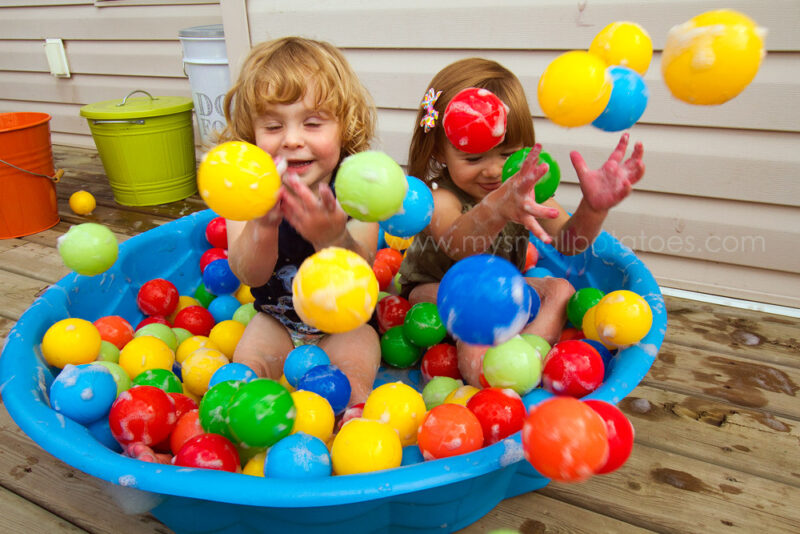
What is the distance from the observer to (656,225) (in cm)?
222

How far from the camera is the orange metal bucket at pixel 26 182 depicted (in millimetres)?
2564

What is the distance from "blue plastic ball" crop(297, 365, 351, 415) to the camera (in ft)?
4.19

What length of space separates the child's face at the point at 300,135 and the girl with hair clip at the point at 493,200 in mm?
281

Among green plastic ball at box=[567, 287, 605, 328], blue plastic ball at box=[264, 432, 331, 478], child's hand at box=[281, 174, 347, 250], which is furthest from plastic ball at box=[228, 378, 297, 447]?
green plastic ball at box=[567, 287, 605, 328]

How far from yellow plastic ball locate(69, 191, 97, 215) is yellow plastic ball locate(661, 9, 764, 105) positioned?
2833mm

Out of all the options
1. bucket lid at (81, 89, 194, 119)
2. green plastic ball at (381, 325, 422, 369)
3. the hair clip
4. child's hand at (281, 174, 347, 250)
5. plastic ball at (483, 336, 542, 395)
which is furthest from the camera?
bucket lid at (81, 89, 194, 119)

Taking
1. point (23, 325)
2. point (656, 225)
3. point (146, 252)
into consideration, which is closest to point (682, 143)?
point (656, 225)

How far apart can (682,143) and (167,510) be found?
1950 millimetres

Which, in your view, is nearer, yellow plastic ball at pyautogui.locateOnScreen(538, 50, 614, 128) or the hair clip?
yellow plastic ball at pyautogui.locateOnScreen(538, 50, 614, 128)

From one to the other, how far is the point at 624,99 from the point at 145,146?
256 cm

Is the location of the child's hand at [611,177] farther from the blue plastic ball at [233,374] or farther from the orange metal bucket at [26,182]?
the orange metal bucket at [26,182]

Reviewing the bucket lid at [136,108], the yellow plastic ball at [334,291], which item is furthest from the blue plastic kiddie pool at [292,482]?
the bucket lid at [136,108]

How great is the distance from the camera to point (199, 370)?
1466 mm

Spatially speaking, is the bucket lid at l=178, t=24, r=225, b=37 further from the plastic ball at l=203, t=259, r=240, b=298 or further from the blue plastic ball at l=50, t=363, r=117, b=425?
the blue plastic ball at l=50, t=363, r=117, b=425
